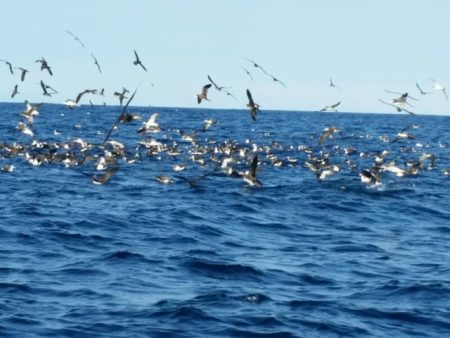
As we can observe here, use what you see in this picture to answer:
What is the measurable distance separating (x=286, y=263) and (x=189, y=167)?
19.9 metres

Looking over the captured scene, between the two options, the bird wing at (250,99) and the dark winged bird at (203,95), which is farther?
the dark winged bird at (203,95)

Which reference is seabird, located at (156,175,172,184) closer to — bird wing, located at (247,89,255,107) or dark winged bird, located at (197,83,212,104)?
dark winged bird, located at (197,83,212,104)

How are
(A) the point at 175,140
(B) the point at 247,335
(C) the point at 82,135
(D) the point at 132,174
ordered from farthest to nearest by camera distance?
(C) the point at 82,135 → (A) the point at 175,140 → (D) the point at 132,174 → (B) the point at 247,335

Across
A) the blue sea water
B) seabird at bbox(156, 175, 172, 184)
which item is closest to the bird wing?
the blue sea water

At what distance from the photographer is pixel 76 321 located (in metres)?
13.6

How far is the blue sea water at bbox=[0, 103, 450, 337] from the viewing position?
550 inches

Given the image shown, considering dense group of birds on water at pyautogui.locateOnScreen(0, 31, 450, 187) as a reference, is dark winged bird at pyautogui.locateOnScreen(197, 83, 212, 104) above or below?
above

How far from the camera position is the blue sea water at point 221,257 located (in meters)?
14.0

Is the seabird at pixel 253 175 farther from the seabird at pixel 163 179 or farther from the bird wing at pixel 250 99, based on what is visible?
the seabird at pixel 163 179

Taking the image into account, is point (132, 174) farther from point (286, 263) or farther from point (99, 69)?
point (286, 263)

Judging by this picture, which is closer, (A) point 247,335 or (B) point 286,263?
(A) point 247,335

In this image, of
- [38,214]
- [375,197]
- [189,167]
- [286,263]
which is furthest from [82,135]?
[286,263]

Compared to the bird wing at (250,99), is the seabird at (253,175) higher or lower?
lower

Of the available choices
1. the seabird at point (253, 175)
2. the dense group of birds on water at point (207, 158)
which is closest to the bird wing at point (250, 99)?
the seabird at point (253, 175)
